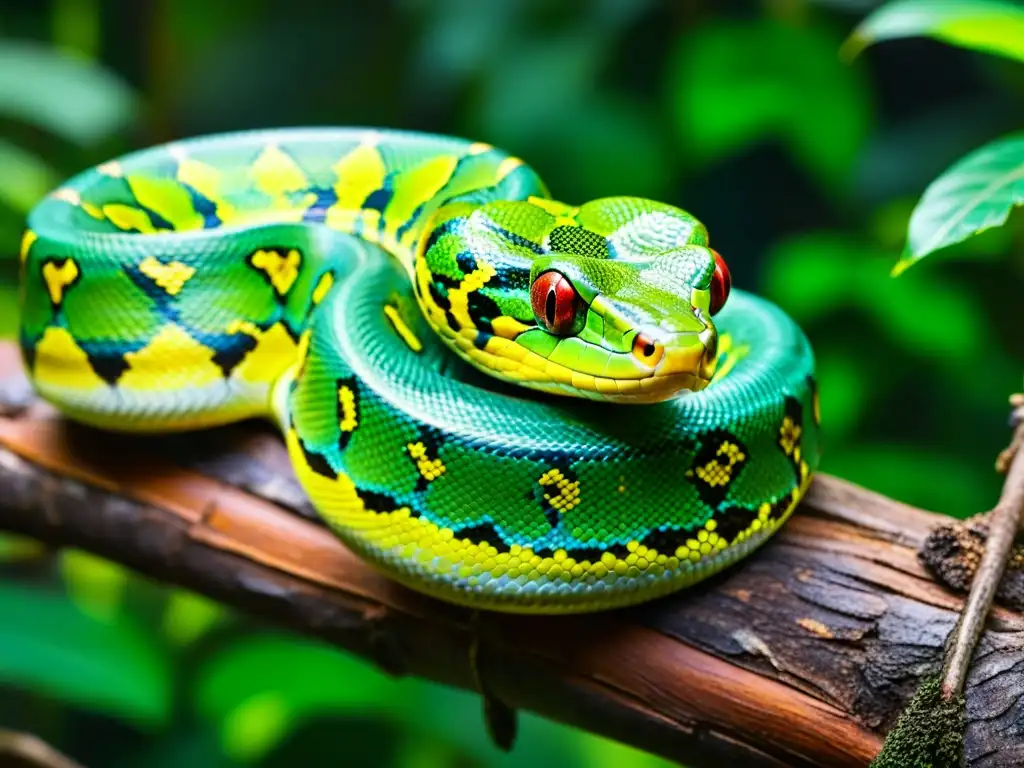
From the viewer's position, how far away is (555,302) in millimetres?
1688

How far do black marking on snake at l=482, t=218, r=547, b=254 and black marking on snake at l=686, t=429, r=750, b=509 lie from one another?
1.63 feet

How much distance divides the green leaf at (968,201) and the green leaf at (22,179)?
3029 millimetres

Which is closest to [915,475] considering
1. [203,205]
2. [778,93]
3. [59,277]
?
[778,93]

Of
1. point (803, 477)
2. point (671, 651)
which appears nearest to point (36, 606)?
point (671, 651)

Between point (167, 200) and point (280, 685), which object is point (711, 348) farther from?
point (280, 685)

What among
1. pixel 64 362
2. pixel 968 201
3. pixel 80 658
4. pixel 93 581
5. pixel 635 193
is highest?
pixel 968 201

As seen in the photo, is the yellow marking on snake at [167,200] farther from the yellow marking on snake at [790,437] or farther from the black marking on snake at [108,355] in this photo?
the yellow marking on snake at [790,437]

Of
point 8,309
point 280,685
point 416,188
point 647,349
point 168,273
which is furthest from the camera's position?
point 8,309

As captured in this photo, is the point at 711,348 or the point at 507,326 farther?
the point at 507,326

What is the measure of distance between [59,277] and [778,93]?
8.16ft

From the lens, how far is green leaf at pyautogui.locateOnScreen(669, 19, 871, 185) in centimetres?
337

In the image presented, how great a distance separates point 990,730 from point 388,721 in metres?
2.09

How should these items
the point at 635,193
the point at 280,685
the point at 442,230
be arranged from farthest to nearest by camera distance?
the point at 635,193
the point at 280,685
the point at 442,230

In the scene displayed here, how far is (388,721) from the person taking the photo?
10.3 ft
